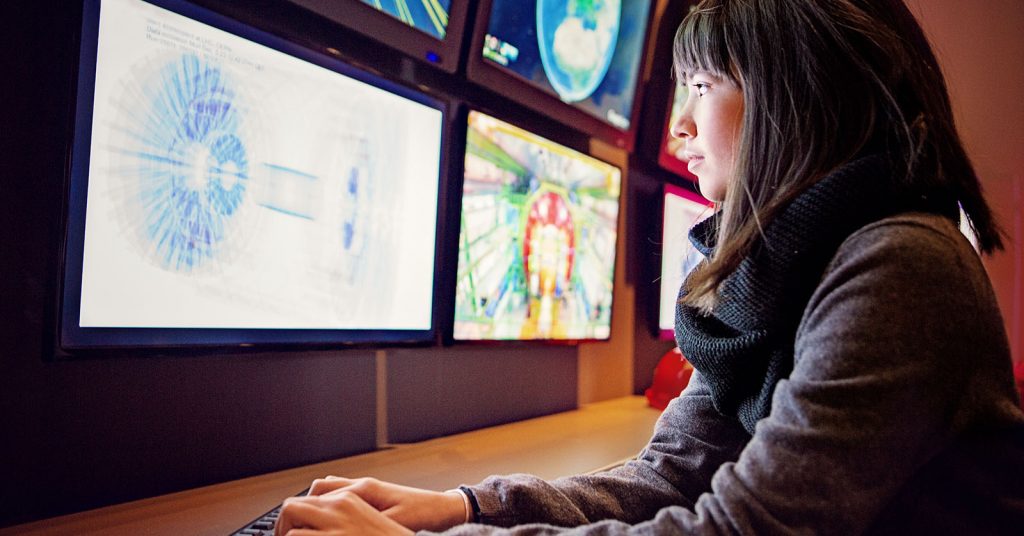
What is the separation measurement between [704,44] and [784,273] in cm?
32

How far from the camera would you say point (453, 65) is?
1270mm

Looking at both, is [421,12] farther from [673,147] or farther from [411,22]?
[673,147]

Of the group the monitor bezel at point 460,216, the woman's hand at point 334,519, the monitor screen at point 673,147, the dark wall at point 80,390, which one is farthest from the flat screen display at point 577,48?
the woman's hand at point 334,519

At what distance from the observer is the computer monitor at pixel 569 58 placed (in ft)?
4.49

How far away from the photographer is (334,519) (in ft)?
1.83

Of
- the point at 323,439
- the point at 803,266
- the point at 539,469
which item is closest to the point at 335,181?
the point at 323,439

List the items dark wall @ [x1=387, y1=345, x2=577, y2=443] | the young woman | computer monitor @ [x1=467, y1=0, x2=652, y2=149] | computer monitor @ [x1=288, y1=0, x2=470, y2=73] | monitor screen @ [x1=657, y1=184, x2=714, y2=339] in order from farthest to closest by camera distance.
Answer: monitor screen @ [x1=657, y1=184, x2=714, y2=339] → computer monitor @ [x1=467, y1=0, x2=652, y2=149] → dark wall @ [x1=387, y1=345, x2=577, y2=443] → computer monitor @ [x1=288, y1=0, x2=470, y2=73] → the young woman

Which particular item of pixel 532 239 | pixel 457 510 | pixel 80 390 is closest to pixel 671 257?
pixel 532 239

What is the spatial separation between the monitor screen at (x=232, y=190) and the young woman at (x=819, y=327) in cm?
36

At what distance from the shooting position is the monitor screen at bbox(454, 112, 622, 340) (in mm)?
1295

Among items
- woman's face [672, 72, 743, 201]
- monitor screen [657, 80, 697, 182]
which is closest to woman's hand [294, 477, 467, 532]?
woman's face [672, 72, 743, 201]

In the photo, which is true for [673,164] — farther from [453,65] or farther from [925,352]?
[925,352]

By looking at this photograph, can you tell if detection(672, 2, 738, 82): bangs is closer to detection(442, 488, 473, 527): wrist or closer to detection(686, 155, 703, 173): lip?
detection(686, 155, 703, 173): lip

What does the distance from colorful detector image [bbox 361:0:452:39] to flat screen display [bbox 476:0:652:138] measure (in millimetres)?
119
